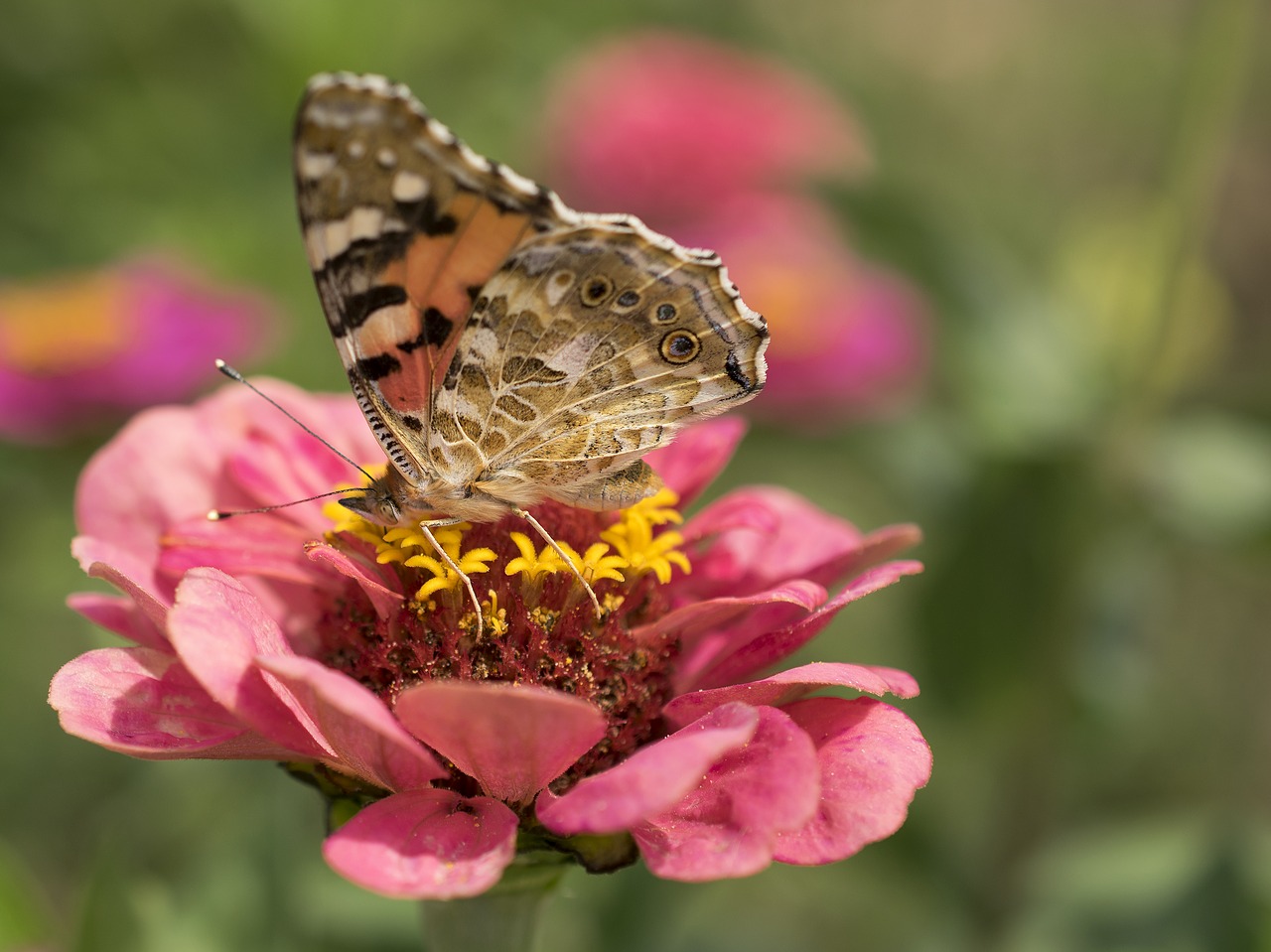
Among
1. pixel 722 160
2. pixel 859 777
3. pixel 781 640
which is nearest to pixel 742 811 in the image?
pixel 859 777

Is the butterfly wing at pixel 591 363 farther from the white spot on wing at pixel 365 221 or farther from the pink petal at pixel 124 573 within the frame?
the pink petal at pixel 124 573

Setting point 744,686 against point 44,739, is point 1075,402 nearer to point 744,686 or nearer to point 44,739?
point 744,686

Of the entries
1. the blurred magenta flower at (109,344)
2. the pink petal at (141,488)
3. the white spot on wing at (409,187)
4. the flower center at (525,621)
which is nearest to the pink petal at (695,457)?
the flower center at (525,621)

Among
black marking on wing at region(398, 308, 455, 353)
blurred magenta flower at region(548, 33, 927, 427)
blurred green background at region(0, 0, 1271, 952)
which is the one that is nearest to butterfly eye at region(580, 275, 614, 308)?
black marking on wing at region(398, 308, 455, 353)

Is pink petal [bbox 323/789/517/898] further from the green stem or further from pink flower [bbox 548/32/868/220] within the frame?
Answer: pink flower [bbox 548/32/868/220]

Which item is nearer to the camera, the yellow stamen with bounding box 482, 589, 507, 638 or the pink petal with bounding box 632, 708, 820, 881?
the pink petal with bounding box 632, 708, 820, 881

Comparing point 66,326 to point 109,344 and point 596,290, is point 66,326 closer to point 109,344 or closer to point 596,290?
point 109,344

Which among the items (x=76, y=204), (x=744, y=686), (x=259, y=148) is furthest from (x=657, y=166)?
(x=744, y=686)
